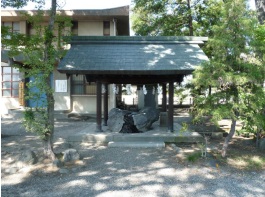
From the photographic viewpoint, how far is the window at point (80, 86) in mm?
16312

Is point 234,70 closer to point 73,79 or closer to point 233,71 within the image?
point 233,71

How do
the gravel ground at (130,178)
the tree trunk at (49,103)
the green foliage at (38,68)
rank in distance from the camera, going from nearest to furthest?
1. the gravel ground at (130,178)
2. the green foliage at (38,68)
3. the tree trunk at (49,103)

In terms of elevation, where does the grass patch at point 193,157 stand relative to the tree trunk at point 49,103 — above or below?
below

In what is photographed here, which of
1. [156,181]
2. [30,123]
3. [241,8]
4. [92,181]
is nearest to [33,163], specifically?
[30,123]

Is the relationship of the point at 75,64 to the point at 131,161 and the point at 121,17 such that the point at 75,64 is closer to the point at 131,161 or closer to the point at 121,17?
the point at 131,161

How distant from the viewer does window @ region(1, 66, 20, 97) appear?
16750 mm

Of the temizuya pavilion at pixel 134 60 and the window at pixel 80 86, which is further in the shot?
the window at pixel 80 86

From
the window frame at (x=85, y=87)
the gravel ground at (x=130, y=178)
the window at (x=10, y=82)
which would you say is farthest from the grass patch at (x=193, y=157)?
the window at (x=10, y=82)

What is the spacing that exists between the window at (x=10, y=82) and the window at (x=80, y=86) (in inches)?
149

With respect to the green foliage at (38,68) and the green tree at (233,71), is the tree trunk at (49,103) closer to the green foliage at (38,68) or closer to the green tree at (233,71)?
the green foliage at (38,68)

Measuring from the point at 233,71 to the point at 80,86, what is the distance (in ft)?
37.8

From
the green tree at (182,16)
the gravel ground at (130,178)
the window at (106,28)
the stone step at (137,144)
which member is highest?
the green tree at (182,16)

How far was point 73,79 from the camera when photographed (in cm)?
1644

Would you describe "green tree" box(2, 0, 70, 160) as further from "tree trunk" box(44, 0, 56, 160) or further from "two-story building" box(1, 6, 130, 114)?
"two-story building" box(1, 6, 130, 114)
